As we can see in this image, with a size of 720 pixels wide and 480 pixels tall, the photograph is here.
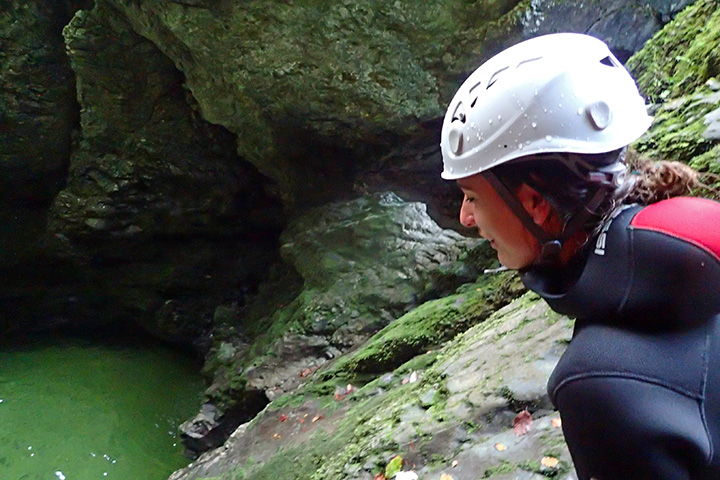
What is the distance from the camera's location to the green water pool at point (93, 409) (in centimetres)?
590

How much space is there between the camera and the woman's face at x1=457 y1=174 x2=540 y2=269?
110 centimetres

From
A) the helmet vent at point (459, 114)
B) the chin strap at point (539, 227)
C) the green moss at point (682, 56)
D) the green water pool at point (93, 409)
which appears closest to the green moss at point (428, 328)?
the green moss at point (682, 56)

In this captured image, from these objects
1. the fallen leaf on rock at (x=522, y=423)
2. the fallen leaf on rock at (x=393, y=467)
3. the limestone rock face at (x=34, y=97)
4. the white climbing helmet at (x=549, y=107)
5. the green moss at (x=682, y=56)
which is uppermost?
the limestone rock face at (x=34, y=97)

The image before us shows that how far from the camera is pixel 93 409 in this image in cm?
680

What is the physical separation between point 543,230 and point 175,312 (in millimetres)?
8615

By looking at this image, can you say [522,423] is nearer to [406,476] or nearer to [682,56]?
[406,476]

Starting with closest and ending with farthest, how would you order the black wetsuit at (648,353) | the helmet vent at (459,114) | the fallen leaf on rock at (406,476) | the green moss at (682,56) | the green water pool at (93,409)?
the black wetsuit at (648,353)
the helmet vent at (459,114)
the fallen leaf on rock at (406,476)
the green moss at (682,56)
the green water pool at (93,409)

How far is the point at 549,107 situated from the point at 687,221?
40 centimetres

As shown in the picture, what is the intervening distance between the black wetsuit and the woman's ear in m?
0.13

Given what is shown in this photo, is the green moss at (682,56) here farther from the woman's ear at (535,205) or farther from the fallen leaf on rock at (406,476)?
the fallen leaf on rock at (406,476)

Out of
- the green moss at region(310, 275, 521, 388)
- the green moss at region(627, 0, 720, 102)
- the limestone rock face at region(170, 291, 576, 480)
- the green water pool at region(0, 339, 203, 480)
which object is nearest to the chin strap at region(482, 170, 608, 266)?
the limestone rock face at region(170, 291, 576, 480)

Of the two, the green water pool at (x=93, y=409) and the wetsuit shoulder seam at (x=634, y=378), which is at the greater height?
the wetsuit shoulder seam at (x=634, y=378)

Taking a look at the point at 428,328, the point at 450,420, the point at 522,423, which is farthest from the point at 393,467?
the point at 428,328

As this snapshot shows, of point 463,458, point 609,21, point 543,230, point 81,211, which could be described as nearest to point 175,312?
point 81,211
